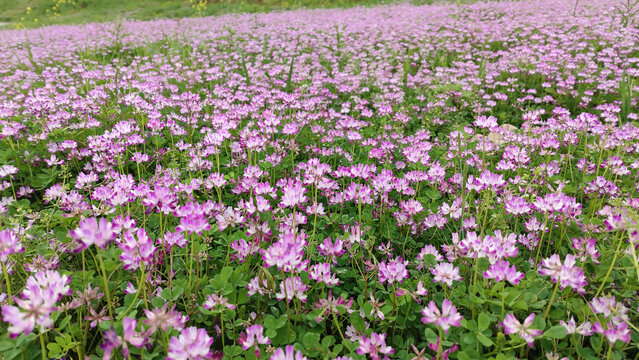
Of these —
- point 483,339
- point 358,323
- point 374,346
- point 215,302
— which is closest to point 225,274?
point 215,302

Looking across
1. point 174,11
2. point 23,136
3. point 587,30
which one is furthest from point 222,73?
point 174,11

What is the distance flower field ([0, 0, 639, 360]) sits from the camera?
5.85 feet

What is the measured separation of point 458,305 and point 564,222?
1.11m

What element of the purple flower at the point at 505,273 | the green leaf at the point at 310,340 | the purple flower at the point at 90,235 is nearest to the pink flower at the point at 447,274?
the purple flower at the point at 505,273

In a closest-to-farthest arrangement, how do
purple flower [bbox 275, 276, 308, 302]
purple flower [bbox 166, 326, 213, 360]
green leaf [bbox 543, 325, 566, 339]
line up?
purple flower [bbox 166, 326, 213, 360]
green leaf [bbox 543, 325, 566, 339]
purple flower [bbox 275, 276, 308, 302]

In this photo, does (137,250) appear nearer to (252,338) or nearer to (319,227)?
(252,338)

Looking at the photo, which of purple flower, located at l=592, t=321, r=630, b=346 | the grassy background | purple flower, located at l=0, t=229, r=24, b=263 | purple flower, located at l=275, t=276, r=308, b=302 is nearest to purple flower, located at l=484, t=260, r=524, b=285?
purple flower, located at l=592, t=321, r=630, b=346

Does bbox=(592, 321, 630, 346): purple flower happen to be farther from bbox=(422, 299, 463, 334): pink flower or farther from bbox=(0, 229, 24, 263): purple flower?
bbox=(0, 229, 24, 263): purple flower

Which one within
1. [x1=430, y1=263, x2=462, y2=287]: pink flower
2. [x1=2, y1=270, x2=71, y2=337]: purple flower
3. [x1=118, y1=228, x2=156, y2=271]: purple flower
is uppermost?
[x1=2, y1=270, x2=71, y2=337]: purple flower

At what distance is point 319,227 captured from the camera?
282 centimetres

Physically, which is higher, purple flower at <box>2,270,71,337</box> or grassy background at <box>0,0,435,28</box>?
grassy background at <box>0,0,435,28</box>

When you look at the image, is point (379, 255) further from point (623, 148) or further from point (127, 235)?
point (623, 148)

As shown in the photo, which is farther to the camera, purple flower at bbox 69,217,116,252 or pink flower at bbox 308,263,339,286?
pink flower at bbox 308,263,339,286

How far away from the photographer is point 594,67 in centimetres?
631
